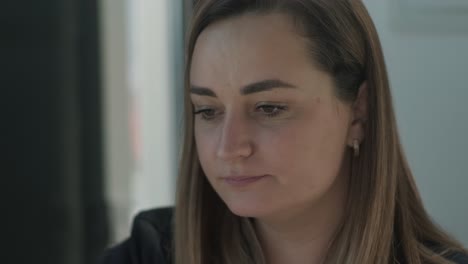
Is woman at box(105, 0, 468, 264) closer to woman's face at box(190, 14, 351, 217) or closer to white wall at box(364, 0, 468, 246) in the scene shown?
woman's face at box(190, 14, 351, 217)

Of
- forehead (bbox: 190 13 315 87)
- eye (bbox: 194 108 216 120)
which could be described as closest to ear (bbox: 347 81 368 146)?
forehead (bbox: 190 13 315 87)

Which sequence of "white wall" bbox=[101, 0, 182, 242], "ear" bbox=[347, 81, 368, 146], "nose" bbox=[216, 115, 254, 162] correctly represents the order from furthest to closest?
"white wall" bbox=[101, 0, 182, 242]
"ear" bbox=[347, 81, 368, 146]
"nose" bbox=[216, 115, 254, 162]

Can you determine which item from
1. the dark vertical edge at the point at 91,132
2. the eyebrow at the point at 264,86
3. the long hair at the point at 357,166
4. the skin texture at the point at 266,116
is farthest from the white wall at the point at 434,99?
the dark vertical edge at the point at 91,132

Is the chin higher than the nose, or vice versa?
the nose

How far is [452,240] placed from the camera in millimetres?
1307

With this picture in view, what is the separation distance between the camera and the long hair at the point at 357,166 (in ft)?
3.92

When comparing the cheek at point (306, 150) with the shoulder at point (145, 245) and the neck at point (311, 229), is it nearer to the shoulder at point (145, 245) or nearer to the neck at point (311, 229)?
the neck at point (311, 229)

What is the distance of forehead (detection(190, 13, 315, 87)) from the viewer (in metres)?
1.15

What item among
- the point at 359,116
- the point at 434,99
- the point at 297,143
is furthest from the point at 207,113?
the point at 434,99

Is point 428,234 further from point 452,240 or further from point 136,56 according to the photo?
point 136,56

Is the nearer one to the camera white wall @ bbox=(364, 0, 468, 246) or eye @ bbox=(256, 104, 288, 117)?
eye @ bbox=(256, 104, 288, 117)

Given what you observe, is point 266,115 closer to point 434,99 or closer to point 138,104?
point 434,99

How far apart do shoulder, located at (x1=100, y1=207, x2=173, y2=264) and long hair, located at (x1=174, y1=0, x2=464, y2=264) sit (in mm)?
49

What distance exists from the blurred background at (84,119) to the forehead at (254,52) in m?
0.85
